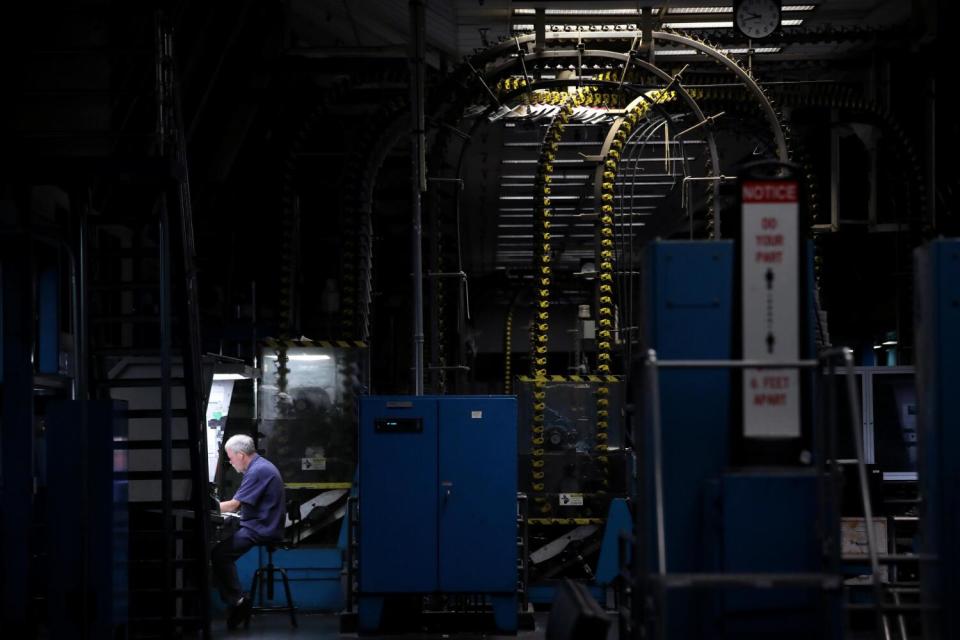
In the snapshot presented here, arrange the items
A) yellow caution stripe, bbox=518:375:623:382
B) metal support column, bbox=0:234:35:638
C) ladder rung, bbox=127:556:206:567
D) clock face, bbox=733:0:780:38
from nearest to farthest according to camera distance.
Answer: metal support column, bbox=0:234:35:638 → ladder rung, bbox=127:556:206:567 → clock face, bbox=733:0:780:38 → yellow caution stripe, bbox=518:375:623:382

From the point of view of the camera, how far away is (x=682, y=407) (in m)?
6.08

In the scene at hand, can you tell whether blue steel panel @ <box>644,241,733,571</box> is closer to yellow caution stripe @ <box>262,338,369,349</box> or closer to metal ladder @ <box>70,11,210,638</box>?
metal ladder @ <box>70,11,210,638</box>

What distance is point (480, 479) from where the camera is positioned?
10.8 m

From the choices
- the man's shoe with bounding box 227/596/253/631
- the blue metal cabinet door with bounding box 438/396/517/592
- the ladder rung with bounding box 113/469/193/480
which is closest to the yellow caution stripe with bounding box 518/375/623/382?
the blue metal cabinet door with bounding box 438/396/517/592

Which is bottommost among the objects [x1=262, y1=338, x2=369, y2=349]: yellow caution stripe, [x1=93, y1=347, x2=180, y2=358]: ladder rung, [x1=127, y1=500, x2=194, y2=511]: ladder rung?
[x1=127, y1=500, x2=194, y2=511]: ladder rung

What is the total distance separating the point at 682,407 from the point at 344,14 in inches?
378

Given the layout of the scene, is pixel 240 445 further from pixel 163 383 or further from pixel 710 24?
pixel 710 24

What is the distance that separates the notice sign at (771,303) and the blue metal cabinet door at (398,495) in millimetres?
5250

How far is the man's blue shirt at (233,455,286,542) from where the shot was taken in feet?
37.8

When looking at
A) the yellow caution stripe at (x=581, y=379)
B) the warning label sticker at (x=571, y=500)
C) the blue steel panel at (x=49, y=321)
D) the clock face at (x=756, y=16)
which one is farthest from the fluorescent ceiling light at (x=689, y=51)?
the blue steel panel at (x=49, y=321)

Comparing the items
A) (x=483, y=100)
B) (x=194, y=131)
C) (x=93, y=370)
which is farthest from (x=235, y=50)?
(x=93, y=370)

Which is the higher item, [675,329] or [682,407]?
[675,329]

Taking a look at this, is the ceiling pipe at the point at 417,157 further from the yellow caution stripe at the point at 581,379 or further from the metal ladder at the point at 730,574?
the metal ladder at the point at 730,574

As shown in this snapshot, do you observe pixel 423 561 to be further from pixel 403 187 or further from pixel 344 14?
pixel 403 187
